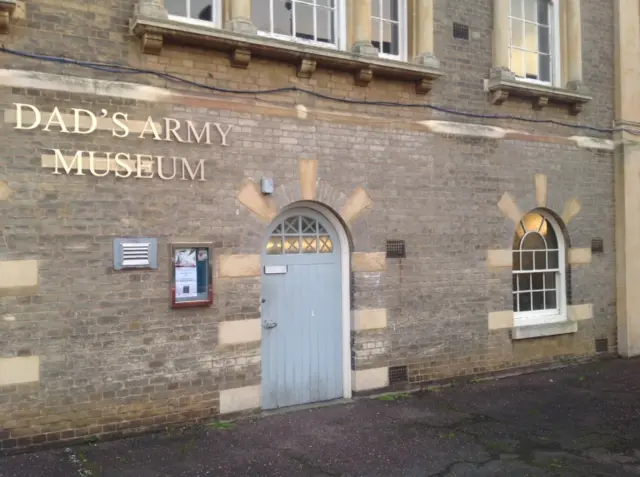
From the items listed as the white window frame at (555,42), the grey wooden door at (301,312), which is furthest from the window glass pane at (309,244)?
the white window frame at (555,42)

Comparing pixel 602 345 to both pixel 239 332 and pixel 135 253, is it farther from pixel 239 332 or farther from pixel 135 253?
pixel 135 253

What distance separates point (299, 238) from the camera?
7738mm

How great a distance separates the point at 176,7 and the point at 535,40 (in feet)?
20.1

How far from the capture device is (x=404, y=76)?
816 cm

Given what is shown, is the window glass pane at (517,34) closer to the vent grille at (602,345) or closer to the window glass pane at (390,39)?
the window glass pane at (390,39)

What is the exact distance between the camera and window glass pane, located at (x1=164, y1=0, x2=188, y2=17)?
694 cm

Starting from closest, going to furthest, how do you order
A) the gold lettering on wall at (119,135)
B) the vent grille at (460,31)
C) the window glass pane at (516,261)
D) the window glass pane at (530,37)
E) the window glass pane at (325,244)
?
the gold lettering on wall at (119,135), the window glass pane at (325,244), the vent grille at (460,31), the window glass pane at (516,261), the window glass pane at (530,37)

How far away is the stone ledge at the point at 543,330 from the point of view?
927cm

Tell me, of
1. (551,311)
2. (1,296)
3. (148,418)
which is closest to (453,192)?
(551,311)

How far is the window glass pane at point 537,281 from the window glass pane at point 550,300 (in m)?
0.20

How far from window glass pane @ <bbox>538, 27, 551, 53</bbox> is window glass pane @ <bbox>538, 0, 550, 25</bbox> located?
0.41 ft

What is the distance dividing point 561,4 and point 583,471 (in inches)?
305

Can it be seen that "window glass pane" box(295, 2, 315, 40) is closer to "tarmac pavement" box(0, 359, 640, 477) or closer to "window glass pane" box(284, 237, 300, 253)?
"window glass pane" box(284, 237, 300, 253)

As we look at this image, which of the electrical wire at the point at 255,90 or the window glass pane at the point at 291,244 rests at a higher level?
the electrical wire at the point at 255,90
